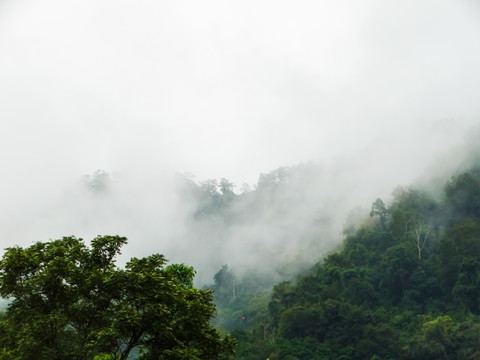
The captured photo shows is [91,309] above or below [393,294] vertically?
below

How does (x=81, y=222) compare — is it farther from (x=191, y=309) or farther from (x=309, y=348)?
(x=191, y=309)

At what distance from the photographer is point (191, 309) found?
20.5 metres

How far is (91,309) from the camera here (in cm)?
1981

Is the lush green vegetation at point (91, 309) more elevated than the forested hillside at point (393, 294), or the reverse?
the forested hillside at point (393, 294)

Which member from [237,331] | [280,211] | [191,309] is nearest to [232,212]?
[280,211]

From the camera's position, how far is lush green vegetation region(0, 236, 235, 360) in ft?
61.3

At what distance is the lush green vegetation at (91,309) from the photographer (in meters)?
18.7

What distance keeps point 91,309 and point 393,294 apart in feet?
202

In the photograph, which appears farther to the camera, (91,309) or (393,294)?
(393,294)

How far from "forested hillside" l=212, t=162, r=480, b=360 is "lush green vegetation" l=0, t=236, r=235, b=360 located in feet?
132

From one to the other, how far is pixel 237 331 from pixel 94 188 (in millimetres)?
75571

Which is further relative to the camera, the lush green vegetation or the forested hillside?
the forested hillside

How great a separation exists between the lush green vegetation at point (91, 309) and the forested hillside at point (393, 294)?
4032 centimetres

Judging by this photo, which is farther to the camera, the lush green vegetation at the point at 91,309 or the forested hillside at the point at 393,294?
the forested hillside at the point at 393,294
